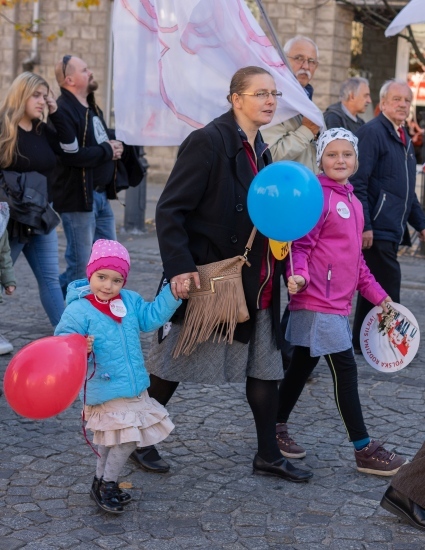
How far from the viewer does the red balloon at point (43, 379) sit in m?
3.86

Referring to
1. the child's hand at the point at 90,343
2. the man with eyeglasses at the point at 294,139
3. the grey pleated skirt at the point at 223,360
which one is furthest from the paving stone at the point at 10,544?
the man with eyeglasses at the point at 294,139

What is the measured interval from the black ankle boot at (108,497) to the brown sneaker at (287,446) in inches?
41.4

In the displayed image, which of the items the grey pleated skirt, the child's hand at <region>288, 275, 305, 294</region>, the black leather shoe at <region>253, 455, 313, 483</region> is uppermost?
the child's hand at <region>288, 275, 305, 294</region>

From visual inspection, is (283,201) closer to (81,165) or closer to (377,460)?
(377,460)

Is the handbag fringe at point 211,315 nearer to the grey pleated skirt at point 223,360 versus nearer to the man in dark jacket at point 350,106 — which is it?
the grey pleated skirt at point 223,360

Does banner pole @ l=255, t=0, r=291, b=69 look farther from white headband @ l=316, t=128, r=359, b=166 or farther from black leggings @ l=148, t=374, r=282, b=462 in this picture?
black leggings @ l=148, t=374, r=282, b=462

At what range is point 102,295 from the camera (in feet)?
14.0

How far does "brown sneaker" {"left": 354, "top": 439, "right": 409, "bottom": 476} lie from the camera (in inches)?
189

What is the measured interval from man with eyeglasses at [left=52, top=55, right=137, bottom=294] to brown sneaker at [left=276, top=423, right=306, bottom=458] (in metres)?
2.88

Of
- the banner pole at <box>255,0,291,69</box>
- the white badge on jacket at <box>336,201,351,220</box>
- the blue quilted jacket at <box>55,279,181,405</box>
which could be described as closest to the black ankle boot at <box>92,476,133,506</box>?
the blue quilted jacket at <box>55,279,181,405</box>

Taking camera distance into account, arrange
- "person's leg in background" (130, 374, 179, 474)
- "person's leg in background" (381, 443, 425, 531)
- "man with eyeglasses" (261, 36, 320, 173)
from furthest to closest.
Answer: "man with eyeglasses" (261, 36, 320, 173), "person's leg in background" (130, 374, 179, 474), "person's leg in background" (381, 443, 425, 531)

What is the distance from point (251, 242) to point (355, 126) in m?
3.37

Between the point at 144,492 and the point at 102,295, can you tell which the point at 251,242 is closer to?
the point at 102,295

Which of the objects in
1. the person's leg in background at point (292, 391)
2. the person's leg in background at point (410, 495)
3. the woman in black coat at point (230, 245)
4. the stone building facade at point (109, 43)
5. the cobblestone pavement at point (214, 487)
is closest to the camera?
the cobblestone pavement at point (214, 487)
